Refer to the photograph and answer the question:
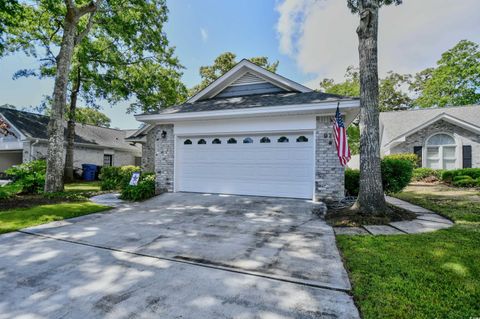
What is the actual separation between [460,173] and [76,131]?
27.9 meters

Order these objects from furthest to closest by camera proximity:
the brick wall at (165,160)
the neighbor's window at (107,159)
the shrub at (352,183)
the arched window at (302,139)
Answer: the neighbor's window at (107,159) → the brick wall at (165,160) → the shrub at (352,183) → the arched window at (302,139)

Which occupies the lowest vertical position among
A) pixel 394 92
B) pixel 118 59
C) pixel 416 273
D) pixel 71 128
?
pixel 416 273

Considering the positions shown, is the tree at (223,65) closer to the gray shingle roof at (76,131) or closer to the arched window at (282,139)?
the gray shingle roof at (76,131)

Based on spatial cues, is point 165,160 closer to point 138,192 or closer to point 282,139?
point 138,192

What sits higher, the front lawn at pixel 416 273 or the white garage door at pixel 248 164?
the white garage door at pixel 248 164

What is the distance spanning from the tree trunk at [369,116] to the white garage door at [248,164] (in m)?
1.97

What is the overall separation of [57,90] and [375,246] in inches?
451

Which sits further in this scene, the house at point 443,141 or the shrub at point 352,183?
the house at point 443,141

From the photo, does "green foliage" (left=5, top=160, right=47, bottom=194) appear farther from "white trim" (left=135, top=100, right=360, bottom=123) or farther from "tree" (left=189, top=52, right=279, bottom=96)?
"tree" (left=189, top=52, right=279, bottom=96)

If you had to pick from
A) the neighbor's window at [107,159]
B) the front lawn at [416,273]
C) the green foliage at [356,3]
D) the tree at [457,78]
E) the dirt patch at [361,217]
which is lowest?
the front lawn at [416,273]

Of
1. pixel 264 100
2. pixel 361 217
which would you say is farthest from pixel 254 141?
pixel 361 217

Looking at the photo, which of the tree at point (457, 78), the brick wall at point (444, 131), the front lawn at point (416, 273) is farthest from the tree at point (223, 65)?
the front lawn at point (416, 273)

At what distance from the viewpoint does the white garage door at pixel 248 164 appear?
306 inches

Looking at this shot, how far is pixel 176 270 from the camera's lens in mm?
3168
